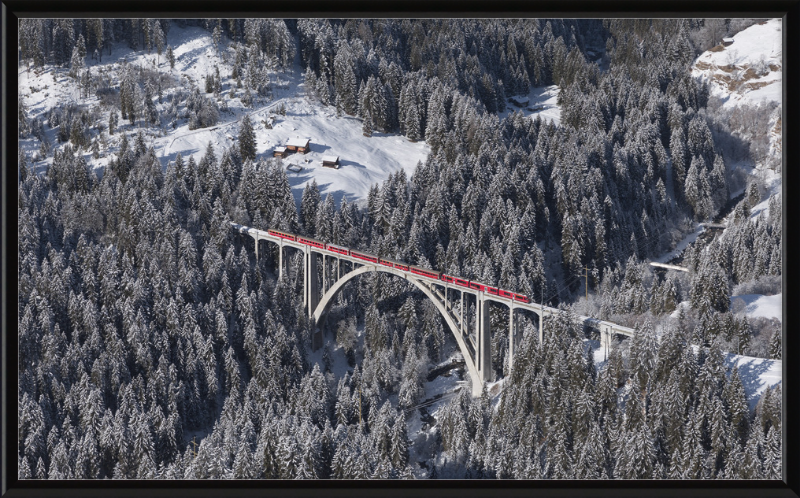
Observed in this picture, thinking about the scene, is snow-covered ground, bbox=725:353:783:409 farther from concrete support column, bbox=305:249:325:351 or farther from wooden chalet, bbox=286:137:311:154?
wooden chalet, bbox=286:137:311:154

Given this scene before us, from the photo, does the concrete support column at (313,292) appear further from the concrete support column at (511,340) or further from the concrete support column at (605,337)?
the concrete support column at (605,337)

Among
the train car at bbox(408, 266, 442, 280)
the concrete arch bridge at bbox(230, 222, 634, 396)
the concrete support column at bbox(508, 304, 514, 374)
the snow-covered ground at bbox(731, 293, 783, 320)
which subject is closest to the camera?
the snow-covered ground at bbox(731, 293, 783, 320)

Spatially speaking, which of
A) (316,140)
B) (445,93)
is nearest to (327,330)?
(316,140)

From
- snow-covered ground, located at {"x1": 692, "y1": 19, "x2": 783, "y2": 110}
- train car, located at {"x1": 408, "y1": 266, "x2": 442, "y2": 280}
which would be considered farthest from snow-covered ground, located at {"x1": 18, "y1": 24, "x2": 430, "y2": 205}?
snow-covered ground, located at {"x1": 692, "y1": 19, "x2": 783, "y2": 110}

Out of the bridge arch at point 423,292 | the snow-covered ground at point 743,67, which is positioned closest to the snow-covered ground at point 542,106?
A: the snow-covered ground at point 743,67

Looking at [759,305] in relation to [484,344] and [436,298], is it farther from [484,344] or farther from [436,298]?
[436,298]
